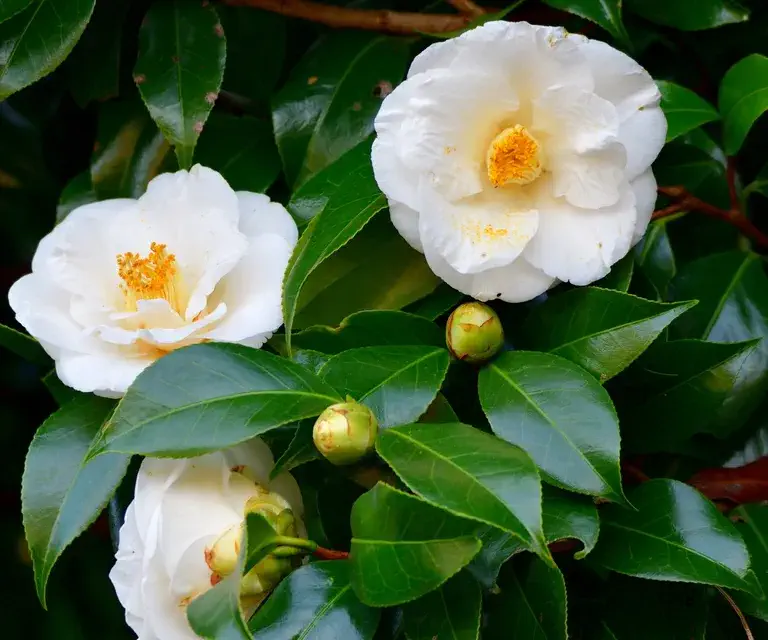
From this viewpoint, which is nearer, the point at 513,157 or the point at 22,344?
the point at 513,157

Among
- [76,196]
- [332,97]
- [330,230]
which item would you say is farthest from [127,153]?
[330,230]

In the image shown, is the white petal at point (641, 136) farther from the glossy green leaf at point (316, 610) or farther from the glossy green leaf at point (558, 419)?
the glossy green leaf at point (316, 610)

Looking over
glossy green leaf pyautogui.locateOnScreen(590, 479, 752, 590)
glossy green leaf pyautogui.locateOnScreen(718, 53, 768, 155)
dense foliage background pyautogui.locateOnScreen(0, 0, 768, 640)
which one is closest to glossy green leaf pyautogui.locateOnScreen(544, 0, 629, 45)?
dense foliage background pyautogui.locateOnScreen(0, 0, 768, 640)

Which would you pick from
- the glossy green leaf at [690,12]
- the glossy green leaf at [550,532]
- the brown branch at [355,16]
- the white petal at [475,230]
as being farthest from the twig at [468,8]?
the glossy green leaf at [550,532]

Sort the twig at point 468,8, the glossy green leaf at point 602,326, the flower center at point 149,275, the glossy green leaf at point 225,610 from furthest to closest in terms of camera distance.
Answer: the twig at point 468,8, the flower center at point 149,275, the glossy green leaf at point 602,326, the glossy green leaf at point 225,610

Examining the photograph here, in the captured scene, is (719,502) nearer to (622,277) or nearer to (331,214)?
(622,277)

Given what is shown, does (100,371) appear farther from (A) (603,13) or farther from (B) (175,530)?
(A) (603,13)

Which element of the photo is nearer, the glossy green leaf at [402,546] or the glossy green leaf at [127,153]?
the glossy green leaf at [402,546]

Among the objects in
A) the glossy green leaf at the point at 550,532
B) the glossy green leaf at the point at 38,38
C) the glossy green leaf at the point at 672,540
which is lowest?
the glossy green leaf at the point at 672,540
